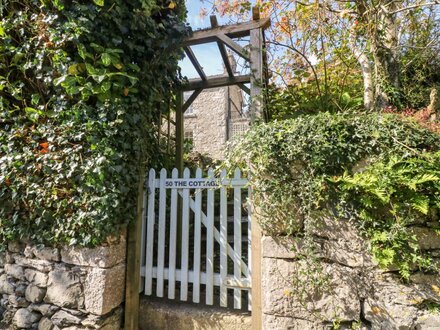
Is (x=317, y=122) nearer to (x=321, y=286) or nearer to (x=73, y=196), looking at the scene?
(x=321, y=286)

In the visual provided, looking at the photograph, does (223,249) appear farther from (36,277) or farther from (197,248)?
(36,277)

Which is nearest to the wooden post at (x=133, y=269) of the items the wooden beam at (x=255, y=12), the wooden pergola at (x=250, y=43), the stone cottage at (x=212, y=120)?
the wooden pergola at (x=250, y=43)

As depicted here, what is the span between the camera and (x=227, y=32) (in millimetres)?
2764

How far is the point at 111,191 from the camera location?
214 cm

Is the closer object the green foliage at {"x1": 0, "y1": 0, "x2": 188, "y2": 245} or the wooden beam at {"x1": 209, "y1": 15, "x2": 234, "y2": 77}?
the green foliage at {"x1": 0, "y1": 0, "x2": 188, "y2": 245}

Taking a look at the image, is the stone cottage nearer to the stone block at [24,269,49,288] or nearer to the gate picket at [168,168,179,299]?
the gate picket at [168,168,179,299]

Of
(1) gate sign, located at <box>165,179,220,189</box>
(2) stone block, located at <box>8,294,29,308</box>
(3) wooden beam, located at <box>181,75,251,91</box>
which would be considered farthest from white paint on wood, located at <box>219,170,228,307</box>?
(3) wooden beam, located at <box>181,75,251,91</box>

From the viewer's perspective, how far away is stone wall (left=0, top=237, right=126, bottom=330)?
6.94 ft

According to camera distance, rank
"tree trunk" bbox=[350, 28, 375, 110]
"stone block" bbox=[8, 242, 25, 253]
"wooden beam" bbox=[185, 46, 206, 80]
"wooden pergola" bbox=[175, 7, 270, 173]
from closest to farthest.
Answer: "stone block" bbox=[8, 242, 25, 253] < "wooden pergola" bbox=[175, 7, 270, 173] < "tree trunk" bbox=[350, 28, 375, 110] < "wooden beam" bbox=[185, 46, 206, 80]

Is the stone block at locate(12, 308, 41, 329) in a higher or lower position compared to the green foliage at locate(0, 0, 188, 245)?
lower

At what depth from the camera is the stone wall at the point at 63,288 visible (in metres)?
2.12

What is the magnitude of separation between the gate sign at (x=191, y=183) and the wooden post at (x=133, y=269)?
0.29 meters

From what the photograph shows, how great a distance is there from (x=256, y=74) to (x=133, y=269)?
7.31 feet

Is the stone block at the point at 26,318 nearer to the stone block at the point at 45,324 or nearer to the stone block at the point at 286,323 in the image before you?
the stone block at the point at 45,324
